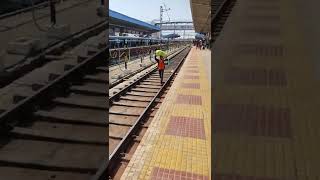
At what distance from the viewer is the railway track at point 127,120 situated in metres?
5.82

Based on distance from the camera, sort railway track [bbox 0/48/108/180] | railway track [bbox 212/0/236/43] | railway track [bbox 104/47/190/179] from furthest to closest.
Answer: railway track [bbox 212/0/236/43]
railway track [bbox 104/47/190/179]
railway track [bbox 0/48/108/180]

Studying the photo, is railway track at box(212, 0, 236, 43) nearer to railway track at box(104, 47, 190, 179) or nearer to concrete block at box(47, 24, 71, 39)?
railway track at box(104, 47, 190, 179)

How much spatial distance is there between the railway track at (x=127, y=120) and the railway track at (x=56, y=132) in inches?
10.2

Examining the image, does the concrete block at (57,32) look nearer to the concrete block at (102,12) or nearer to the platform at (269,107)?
the platform at (269,107)

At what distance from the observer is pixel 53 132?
20.4ft

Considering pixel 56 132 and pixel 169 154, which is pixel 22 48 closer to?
pixel 56 132

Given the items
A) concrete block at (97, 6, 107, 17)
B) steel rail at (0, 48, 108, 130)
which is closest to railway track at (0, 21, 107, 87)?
steel rail at (0, 48, 108, 130)

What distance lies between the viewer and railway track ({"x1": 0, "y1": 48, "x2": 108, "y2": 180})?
507 cm

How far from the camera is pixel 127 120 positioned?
28.5 feet

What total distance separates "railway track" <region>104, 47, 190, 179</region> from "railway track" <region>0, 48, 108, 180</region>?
259 mm

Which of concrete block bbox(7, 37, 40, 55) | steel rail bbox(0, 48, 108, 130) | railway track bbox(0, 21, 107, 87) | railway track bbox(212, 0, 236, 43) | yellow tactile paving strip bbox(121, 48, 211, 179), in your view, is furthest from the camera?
railway track bbox(212, 0, 236, 43)

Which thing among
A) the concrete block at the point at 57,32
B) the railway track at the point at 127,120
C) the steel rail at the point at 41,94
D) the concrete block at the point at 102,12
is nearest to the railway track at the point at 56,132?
the steel rail at the point at 41,94

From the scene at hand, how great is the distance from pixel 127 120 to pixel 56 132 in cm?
267

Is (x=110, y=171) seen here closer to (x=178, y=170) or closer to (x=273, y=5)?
(x=178, y=170)
